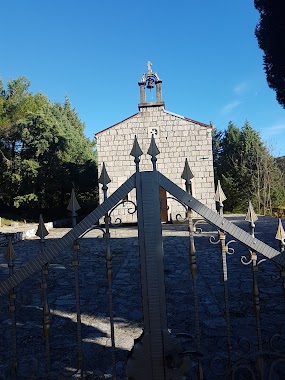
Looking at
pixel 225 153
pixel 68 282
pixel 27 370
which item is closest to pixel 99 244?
pixel 68 282

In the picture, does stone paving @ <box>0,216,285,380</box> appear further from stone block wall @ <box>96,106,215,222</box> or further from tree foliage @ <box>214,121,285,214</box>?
tree foliage @ <box>214,121,285,214</box>

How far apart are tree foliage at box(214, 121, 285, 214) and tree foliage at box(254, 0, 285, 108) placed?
14726 mm

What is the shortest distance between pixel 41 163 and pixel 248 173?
15412mm

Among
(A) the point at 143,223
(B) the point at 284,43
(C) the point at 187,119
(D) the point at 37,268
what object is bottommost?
(D) the point at 37,268

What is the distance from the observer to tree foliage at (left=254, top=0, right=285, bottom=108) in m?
5.58

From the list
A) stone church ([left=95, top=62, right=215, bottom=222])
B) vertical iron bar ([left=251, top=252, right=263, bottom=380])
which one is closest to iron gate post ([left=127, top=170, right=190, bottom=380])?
vertical iron bar ([left=251, top=252, right=263, bottom=380])

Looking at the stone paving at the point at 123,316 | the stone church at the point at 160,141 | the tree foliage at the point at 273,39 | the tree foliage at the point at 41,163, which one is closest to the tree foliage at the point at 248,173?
the stone church at the point at 160,141

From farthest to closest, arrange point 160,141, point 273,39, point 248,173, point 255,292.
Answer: point 248,173, point 160,141, point 273,39, point 255,292

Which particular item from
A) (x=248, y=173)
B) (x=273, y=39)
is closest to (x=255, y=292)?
(x=273, y=39)

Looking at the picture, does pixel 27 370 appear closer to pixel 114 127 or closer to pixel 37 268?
pixel 37 268

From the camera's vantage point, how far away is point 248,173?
73.0 ft

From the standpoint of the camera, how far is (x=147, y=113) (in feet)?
48.6

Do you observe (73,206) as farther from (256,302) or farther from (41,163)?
(41,163)

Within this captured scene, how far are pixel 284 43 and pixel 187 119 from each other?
9.03 metres
